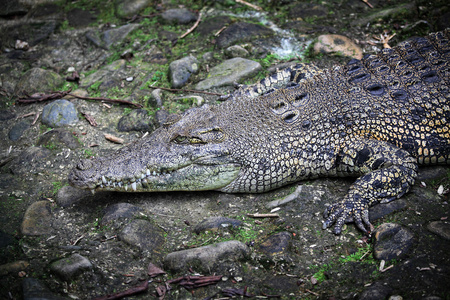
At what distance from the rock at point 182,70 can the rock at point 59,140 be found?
1.46 metres

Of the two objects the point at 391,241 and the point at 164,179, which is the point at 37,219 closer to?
the point at 164,179

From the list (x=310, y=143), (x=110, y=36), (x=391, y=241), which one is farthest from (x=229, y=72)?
(x=391, y=241)

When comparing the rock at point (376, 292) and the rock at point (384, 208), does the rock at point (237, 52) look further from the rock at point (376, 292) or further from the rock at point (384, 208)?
the rock at point (376, 292)

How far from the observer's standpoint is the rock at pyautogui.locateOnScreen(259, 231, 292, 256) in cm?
315

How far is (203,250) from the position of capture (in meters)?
3.06

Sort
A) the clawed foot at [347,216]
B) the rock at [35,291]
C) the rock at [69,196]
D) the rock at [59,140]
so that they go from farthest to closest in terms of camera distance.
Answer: the rock at [59,140]
the rock at [69,196]
the clawed foot at [347,216]
the rock at [35,291]

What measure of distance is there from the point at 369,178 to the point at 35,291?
2831mm

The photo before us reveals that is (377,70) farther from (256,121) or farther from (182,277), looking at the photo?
(182,277)

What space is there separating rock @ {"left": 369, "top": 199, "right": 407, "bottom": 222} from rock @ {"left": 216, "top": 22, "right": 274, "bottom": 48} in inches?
128

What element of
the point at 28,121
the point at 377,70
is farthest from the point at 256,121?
the point at 28,121

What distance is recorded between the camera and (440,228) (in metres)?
3.14

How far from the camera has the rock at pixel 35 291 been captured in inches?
103

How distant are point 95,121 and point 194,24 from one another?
7.94 ft

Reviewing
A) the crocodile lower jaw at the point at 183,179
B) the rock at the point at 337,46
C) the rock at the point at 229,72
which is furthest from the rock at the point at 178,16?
the crocodile lower jaw at the point at 183,179
